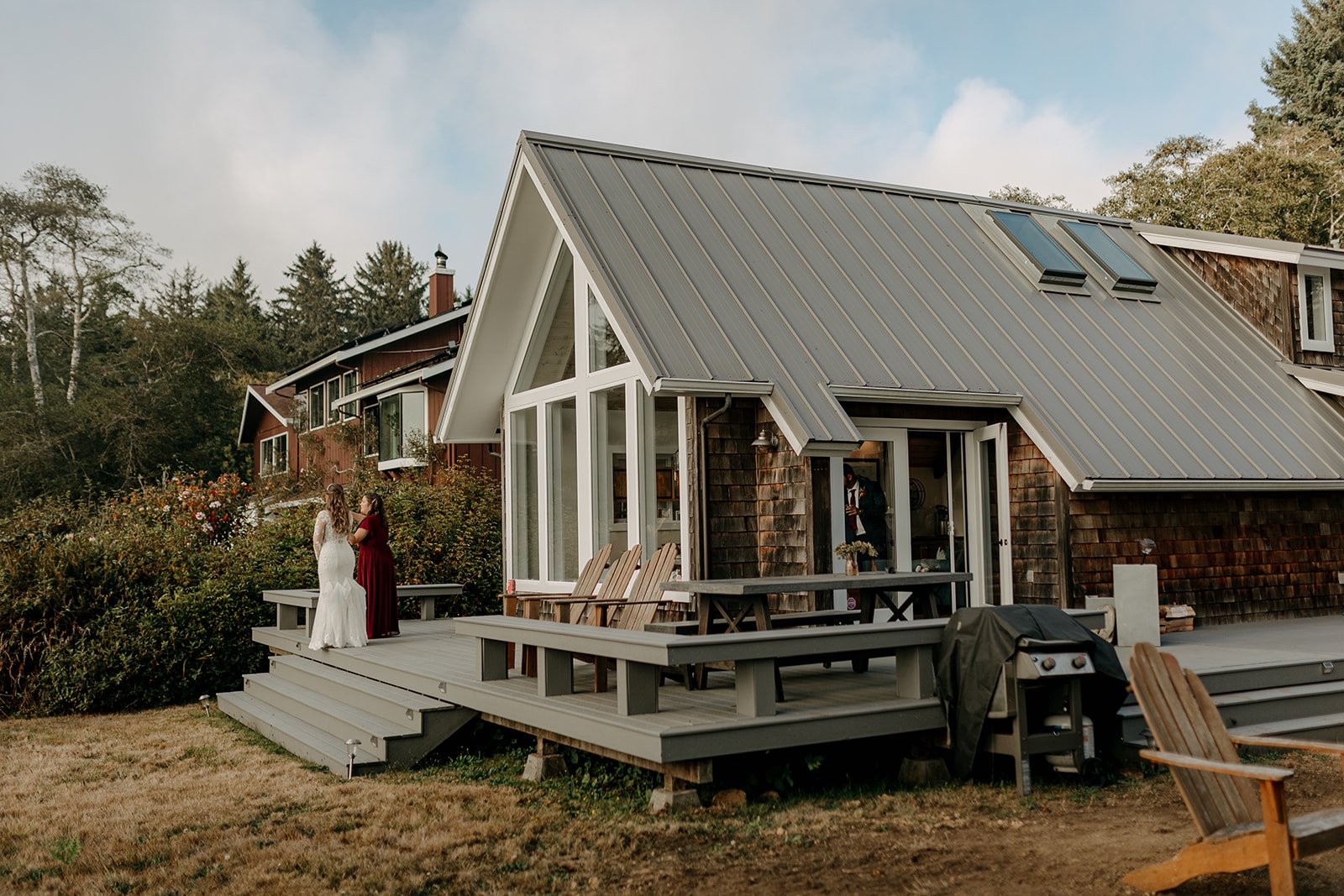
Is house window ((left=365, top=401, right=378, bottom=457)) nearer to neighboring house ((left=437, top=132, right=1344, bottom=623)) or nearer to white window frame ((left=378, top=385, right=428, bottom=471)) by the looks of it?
white window frame ((left=378, top=385, right=428, bottom=471))

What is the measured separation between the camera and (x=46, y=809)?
7191mm

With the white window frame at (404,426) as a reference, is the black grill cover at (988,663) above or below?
below

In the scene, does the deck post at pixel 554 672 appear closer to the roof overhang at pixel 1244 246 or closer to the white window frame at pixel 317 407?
the roof overhang at pixel 1244 246

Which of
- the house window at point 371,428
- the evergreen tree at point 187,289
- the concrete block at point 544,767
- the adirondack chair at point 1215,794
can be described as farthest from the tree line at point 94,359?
the adirondack chair at point 1215,794

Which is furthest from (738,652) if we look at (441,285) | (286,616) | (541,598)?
(441,285)

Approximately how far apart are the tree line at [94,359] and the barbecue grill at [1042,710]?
31.7m

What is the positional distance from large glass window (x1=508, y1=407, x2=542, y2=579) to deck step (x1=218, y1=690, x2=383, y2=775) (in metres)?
2.97

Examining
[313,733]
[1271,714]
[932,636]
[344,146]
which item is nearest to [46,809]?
[313,733]

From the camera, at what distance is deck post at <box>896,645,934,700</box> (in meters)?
6.64

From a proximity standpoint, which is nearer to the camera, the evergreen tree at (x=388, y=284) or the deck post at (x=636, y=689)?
the deck post at (x=636, y=689)

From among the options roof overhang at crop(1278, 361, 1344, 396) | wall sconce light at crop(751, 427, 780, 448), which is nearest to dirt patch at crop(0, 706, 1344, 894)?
wall sconce light at crop(751, 427, 780, 448)

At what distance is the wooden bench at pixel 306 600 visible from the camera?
36.7 ft

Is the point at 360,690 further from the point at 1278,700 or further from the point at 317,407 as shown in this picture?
the point at 317,407

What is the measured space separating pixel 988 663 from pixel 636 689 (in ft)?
6.32
